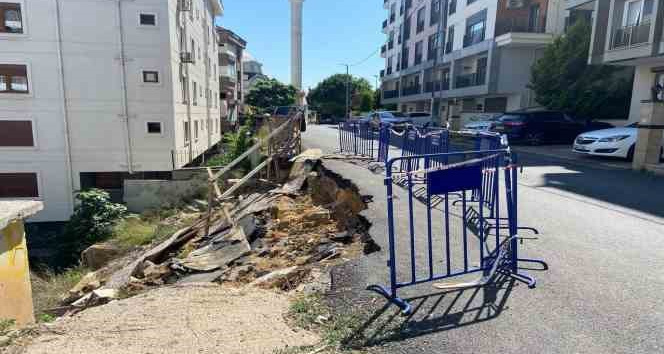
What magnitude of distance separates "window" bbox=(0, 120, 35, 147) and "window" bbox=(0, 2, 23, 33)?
12.3 feet

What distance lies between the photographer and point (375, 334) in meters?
2.88

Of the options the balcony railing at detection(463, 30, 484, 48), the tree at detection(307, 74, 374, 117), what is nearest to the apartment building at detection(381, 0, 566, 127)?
the balcony railing at detection(463, 30, 484, 48)

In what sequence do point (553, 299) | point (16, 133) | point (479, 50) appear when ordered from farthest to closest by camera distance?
point (479, 50), point (16, 133), point (553, 299)

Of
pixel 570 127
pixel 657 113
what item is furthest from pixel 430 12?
pixel 657 113

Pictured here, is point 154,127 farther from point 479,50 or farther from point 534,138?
point 479,50

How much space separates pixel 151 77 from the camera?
1722 centimetres

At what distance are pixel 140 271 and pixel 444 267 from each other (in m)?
4.90

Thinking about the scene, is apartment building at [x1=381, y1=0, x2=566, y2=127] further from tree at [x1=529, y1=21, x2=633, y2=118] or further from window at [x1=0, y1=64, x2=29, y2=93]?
window at [x1=0, y1=64, x2=29, y2=93]

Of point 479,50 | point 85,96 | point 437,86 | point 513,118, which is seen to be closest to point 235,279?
point 85,96

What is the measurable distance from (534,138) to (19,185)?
2334 centimetres

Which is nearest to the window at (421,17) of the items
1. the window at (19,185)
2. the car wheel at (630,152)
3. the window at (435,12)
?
the window at (435,12)

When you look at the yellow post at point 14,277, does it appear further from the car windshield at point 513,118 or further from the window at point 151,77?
the car windshield at point 513,118

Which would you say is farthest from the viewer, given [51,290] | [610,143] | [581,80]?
[581,80]

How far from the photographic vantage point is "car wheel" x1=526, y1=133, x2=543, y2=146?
1756cm
